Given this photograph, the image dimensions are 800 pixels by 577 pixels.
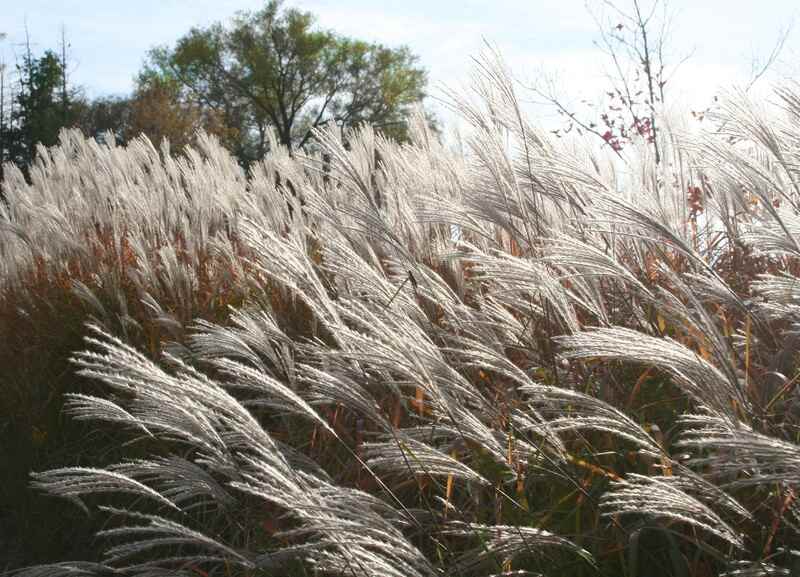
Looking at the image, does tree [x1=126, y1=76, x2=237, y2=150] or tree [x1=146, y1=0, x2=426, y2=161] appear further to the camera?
tree [x1=146, y1=0, x2=426, y2=161]

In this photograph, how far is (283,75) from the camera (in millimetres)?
42875

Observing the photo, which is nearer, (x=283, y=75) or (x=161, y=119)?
(x=161, y=119)

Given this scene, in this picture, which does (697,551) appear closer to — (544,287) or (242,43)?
(544,287)

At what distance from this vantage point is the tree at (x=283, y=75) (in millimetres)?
42375

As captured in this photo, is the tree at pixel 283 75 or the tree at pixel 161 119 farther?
the tree at pixel 283 75

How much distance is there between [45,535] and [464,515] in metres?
2.07

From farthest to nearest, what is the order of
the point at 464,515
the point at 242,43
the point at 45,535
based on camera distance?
the point at 242,43 < the point at 45,535 < the point at 464,515

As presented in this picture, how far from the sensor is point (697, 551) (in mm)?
1922

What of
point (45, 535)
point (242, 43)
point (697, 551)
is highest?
point (242, 43)

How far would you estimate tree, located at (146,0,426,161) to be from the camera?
139 feet

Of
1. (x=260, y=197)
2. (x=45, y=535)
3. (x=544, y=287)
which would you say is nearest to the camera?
(x=544, y=287)

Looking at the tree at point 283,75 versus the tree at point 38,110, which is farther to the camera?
the tree at point 283,75

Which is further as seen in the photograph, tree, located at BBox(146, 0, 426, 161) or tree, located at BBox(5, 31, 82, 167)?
tree, located at BBox(146, 0, 426, 161)

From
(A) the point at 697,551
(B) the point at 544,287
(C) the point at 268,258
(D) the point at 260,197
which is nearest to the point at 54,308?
(D) the point at 260,197
